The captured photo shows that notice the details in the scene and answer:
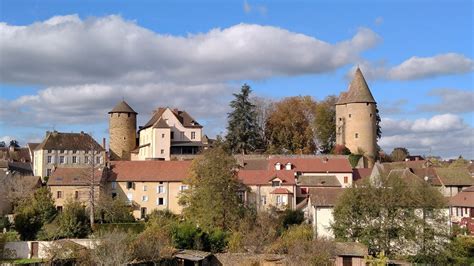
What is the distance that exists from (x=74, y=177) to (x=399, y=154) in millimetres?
49099

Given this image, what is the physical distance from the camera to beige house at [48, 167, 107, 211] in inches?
2169

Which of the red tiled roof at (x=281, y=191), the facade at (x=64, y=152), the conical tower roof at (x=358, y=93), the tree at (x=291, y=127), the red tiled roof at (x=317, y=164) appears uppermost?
the conical tower roof at (x=358, y=93)

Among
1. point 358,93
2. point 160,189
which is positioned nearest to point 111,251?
point 160,189

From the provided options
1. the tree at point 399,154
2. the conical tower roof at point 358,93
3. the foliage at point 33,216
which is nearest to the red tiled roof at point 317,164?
the conical tower roof at point 358,93

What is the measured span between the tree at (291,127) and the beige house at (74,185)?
21955mm

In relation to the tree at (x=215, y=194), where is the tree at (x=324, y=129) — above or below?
above

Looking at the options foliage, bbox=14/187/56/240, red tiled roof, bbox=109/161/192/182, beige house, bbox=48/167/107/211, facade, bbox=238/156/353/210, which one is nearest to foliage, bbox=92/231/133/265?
foliage, bbox=14/187/56/240

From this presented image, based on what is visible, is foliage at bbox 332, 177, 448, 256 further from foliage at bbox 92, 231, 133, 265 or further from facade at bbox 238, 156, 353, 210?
foliage at bbox 92, 231, 133, 265

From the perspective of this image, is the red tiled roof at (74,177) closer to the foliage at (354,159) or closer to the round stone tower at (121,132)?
the round stone tower at (121,132)

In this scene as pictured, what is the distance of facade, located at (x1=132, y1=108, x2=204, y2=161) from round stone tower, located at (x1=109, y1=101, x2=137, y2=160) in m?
1.05

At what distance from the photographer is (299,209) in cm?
4931

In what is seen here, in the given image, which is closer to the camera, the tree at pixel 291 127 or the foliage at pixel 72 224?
the foliage at pixel 72 224

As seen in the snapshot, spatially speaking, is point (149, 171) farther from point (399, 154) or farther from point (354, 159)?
point (399, 154)

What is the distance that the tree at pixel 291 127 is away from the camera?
2822 inches
